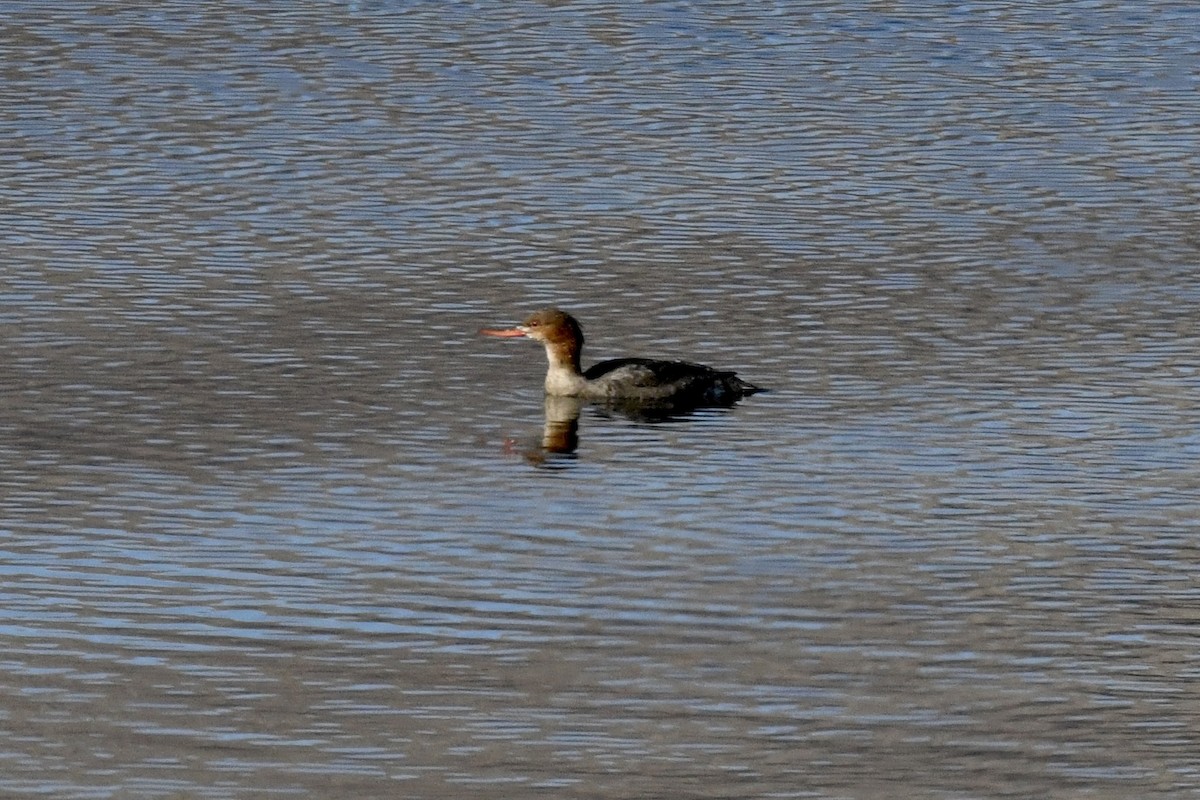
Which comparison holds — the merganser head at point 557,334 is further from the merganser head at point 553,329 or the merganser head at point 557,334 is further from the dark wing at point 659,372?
the dark wing at point 659,372

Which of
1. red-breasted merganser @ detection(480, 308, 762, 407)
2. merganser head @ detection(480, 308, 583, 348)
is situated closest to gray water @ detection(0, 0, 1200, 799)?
red-breasted merganser @ detection(480, 308, 762, 407)

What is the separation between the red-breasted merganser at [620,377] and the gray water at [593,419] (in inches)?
7.5

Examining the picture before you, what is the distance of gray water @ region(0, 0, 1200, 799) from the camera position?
9984mm

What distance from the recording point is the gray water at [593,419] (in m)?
9.98

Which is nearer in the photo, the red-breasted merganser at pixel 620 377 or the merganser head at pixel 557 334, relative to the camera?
the red-breasted merganser at pixel 620 377

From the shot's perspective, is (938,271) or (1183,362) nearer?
(1183,362)

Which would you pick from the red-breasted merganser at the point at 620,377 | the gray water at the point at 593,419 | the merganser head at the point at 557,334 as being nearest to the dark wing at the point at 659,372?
the red-breasted merganser at the point at 620,377

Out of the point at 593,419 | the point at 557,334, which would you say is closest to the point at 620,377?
the point at 593,419

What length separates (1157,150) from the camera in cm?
2341

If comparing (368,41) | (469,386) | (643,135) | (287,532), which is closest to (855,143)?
(643,135)

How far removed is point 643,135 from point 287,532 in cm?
1163

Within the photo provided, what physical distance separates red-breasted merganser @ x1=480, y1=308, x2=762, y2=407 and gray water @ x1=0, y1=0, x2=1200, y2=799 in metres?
0.19

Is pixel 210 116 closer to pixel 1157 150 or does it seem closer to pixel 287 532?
pixel 1157 150

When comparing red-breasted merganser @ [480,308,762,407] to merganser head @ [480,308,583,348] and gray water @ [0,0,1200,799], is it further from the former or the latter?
gray water @ [0,0,1200,799]
